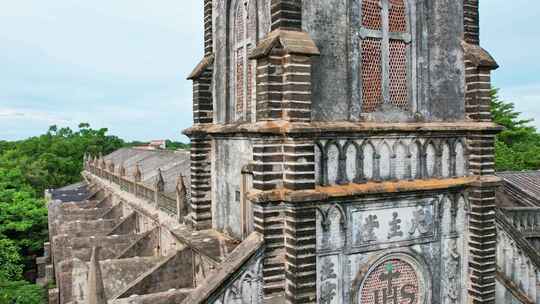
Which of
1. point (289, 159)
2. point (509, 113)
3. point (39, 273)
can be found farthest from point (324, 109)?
point (509, 113)

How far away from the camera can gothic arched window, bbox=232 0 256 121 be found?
11.8 meters

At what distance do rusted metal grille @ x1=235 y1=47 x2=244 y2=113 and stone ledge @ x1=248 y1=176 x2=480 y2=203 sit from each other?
145 inches

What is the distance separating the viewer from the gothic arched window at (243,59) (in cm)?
1177

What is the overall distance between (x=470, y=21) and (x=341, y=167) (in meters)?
5.43

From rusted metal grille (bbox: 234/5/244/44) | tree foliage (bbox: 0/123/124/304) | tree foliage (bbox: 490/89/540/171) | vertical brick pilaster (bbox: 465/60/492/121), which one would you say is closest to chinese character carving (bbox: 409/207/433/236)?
vertical brick pilaster (bbox: 465/60/492/121)

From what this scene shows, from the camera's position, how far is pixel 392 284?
1084cm

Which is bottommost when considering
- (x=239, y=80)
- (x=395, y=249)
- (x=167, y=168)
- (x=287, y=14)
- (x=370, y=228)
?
(x=395, y=249)

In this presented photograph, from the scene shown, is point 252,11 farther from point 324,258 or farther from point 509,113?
point 509,113

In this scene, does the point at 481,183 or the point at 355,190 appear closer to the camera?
the point at 355,190

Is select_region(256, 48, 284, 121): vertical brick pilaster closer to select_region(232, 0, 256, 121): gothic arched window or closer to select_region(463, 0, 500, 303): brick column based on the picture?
select_region(232, 0, 256, 121): gothic arched window

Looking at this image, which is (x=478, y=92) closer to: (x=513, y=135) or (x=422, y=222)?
(x=422, y=222)

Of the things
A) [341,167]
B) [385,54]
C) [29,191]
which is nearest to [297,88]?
[341,167]

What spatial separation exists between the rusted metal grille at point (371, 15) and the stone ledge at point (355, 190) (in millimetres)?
3700

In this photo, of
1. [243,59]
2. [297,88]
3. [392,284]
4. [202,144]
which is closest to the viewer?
[297,88]
